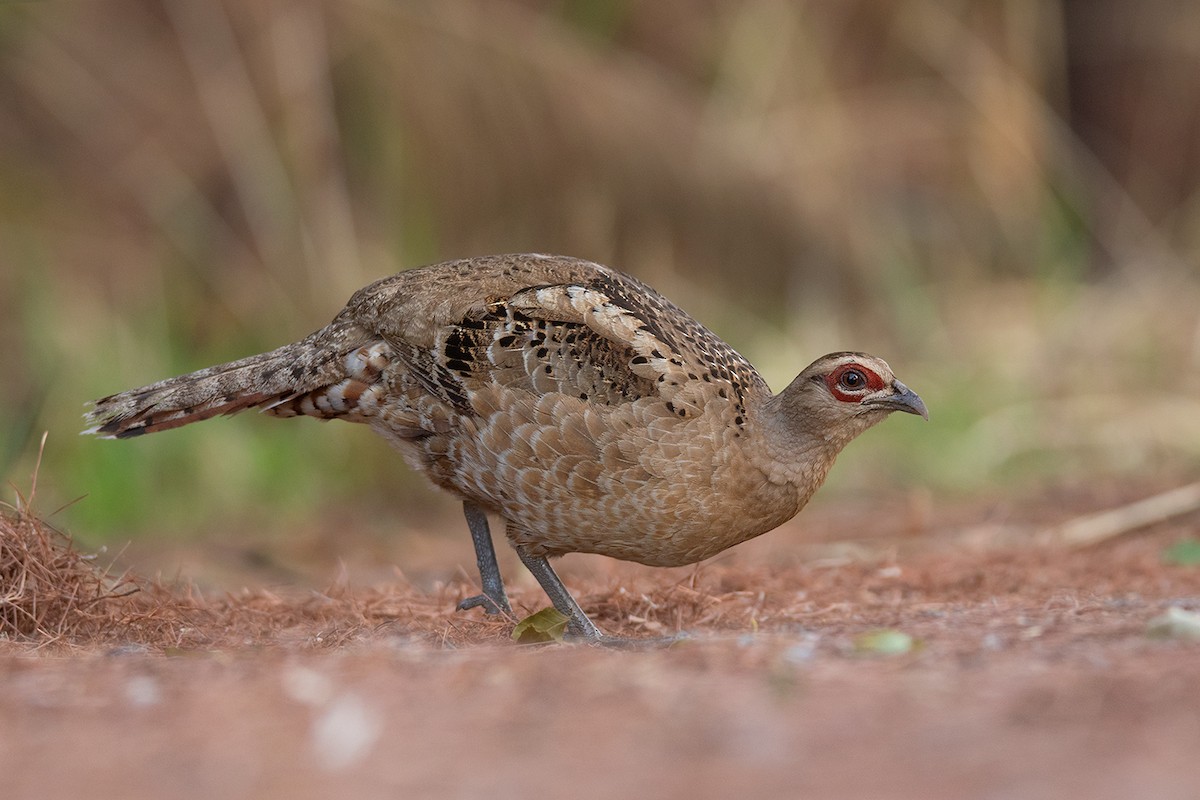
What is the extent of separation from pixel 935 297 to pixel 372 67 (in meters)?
4.76

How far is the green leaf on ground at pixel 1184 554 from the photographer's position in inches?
224

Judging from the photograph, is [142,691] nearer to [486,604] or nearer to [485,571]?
[486,604]

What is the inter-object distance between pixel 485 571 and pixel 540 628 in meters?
0.95

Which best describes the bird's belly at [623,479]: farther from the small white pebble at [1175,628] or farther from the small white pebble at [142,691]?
the small white pebble at [142,691]

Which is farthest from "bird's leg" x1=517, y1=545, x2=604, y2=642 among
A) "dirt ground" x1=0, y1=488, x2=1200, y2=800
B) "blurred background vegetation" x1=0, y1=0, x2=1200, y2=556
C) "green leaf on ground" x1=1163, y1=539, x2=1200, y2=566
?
"blurred background vegetation" x1=0, y1=0, x2=1200, y2=556

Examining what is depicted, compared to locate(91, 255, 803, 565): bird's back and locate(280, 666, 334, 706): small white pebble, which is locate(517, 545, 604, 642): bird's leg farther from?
locate(280, 666, 334, 706): small white pebble

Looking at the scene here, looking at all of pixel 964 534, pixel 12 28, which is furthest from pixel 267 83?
pixel 964 534

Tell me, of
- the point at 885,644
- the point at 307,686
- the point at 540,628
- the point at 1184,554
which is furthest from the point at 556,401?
the point at 1184,554

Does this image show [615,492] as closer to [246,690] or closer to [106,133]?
[246,690]

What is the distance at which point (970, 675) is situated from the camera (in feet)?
10.3

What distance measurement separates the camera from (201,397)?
5195 millimetres

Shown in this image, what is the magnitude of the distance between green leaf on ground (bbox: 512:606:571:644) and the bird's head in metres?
1.12

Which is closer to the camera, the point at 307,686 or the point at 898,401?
the point at 307,686

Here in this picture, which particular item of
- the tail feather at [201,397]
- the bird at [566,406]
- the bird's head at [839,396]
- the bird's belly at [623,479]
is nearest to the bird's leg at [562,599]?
the bird at [566,406]
